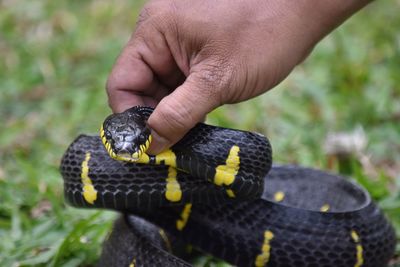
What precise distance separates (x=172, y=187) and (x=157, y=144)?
0.35 m

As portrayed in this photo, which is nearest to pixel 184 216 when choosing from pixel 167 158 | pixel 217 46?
pixel 167 158

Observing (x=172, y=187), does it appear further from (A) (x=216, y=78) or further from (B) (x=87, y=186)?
(A) (x=216, y=78)

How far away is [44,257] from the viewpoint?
3.74 metres

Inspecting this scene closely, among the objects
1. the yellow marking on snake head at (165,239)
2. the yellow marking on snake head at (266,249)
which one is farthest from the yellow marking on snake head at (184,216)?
the yellow marking on snake head at (266,249)

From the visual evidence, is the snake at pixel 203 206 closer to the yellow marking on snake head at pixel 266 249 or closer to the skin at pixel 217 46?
the yellow marking on snake head at pixel 266 249

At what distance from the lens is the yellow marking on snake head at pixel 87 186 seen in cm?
338

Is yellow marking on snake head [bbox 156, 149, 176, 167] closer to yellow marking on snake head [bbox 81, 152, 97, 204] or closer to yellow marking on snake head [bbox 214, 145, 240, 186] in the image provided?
yellow marking on snake head [bbox 214, 145, 240, 186]

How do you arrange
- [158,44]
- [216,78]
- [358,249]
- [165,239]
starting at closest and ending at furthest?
[216,78] → [158,44] → [358,249] → [165,239]

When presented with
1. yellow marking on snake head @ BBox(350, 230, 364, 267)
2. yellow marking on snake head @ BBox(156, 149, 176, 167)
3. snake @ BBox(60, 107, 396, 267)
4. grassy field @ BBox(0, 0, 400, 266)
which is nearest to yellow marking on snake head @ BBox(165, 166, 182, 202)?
snake @ BBox(60, 107, 396, 267)

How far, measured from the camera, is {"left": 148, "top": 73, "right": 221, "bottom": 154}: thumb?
9.78 feet

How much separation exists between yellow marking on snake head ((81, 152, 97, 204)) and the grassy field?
0.44 meters

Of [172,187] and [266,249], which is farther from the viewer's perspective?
[266,249]

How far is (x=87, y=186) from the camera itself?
339 cm


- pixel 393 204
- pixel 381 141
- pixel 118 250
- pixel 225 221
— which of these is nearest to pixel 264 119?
pixel 381 141
